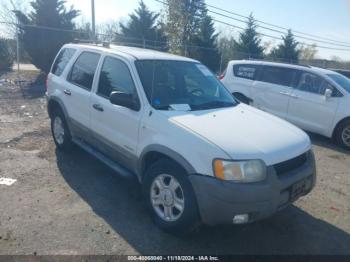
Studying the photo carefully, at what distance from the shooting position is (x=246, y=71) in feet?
30.9

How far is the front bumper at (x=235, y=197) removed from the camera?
3018 mm

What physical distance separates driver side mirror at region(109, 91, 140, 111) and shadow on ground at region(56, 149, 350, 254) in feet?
4.32

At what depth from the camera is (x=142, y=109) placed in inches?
150

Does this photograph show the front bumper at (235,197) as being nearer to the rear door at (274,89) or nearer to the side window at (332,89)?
the side window at (332,89)

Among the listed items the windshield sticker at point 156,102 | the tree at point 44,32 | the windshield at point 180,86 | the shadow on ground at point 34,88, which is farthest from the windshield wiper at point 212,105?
the tree at point 44,32

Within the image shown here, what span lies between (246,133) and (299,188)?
82 centimetres

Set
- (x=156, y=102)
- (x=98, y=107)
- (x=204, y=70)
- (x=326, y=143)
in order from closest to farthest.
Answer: (x=156, y=102) → (x=98, y=107) → (x=204, y=70) → (x=326, y=143)

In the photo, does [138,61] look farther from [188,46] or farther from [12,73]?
[188,46]

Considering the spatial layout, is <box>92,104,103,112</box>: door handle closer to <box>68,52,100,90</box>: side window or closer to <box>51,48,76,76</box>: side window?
<box>68,52,100,90</box>: side window

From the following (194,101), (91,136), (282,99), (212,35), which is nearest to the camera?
(194,101)

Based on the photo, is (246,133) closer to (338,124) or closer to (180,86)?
(180,86)

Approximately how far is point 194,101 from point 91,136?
1.71m

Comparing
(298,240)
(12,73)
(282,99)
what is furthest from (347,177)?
(12,73)

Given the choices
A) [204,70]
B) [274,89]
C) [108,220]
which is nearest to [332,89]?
[274,89]
